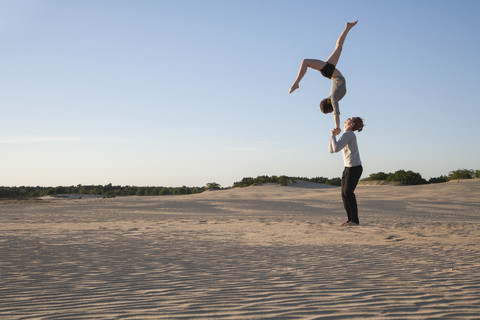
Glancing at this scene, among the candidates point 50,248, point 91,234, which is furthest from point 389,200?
point 50,248

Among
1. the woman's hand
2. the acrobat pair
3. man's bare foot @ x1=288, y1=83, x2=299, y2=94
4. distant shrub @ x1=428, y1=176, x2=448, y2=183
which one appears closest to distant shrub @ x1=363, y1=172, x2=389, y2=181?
distant shrub @ x1=428, y1=176, x2=448, y2=183

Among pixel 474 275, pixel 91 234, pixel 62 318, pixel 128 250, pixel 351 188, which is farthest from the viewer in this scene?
pixel 351 188

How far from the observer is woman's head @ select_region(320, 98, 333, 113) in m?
7.57

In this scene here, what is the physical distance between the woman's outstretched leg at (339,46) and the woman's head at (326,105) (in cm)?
63

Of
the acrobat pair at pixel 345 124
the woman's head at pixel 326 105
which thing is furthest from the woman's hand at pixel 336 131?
the woman's head at pixel 326 105

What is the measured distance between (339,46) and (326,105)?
1.00m

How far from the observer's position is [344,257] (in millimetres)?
5438

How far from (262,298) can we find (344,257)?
224 centimetres

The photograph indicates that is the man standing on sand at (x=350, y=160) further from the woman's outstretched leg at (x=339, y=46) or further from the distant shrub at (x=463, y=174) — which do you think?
the distant shrub at (x=463, y=174)

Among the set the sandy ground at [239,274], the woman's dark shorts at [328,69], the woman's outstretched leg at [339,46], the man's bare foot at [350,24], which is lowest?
the sandy ground at [239,274]

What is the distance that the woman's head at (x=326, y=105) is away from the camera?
7.57 meters

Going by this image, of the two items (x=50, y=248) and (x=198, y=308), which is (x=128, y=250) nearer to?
(x=50, y=248)

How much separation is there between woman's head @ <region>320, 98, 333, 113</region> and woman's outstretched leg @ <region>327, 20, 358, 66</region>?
2.06ft

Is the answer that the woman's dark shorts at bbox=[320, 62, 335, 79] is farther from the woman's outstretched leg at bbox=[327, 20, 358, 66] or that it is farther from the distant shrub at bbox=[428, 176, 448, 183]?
the distant shrub at bbox=[428, 176, 448, 183]
